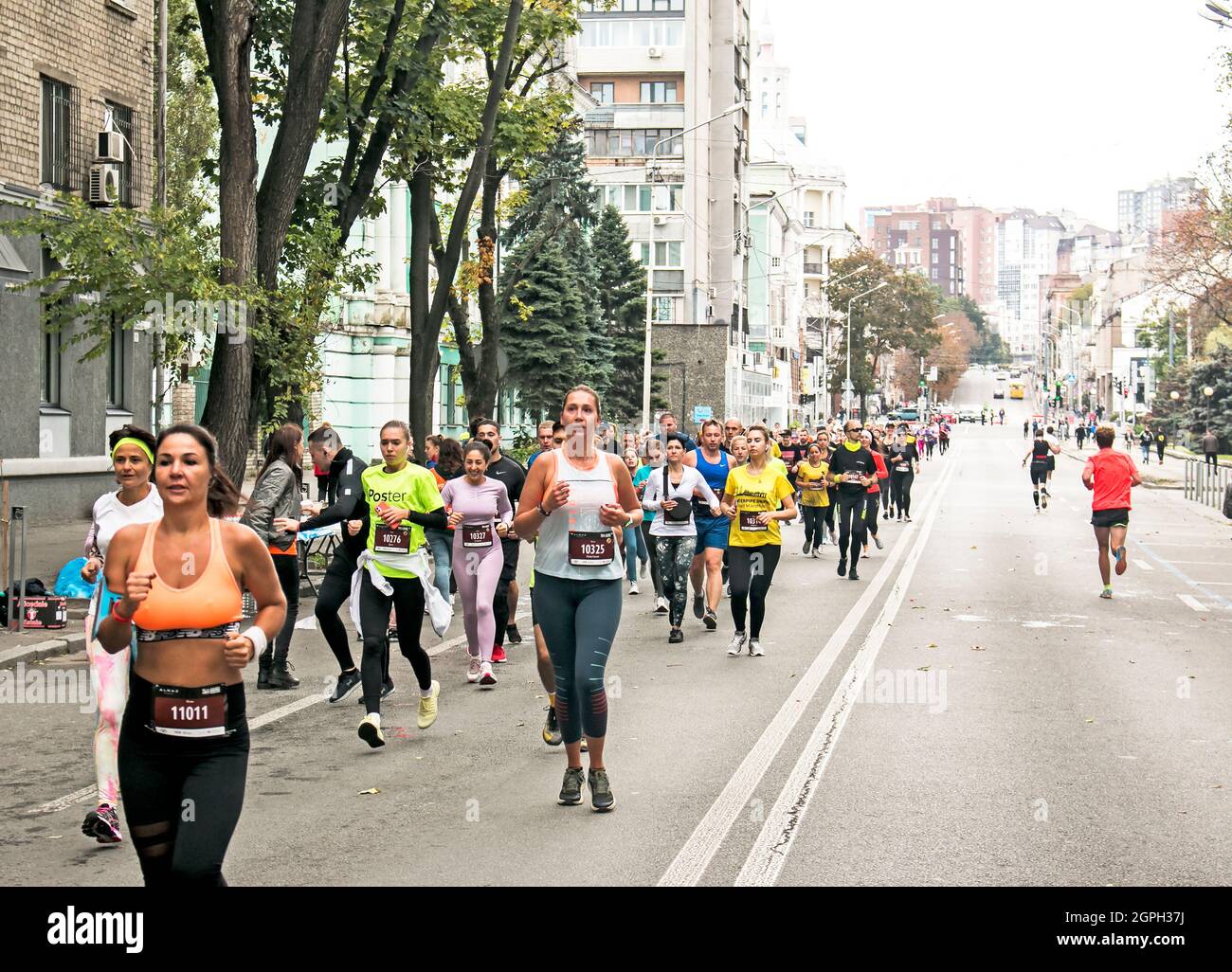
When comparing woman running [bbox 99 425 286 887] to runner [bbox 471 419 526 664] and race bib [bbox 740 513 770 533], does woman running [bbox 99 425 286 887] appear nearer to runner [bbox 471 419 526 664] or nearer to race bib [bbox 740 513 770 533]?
runner [bbox 471 419 526 664]

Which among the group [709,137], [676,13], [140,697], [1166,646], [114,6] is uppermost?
[676,13]

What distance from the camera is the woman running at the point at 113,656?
7516 mm

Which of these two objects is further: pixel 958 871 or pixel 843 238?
pixel 843 238

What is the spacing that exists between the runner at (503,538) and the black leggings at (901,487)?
2030 cm

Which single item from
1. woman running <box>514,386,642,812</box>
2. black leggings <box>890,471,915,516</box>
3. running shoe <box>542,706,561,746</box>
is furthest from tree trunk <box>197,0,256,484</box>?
black leggings <box>890,471,915,516</box>

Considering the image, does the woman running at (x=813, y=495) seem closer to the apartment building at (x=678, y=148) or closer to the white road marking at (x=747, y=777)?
the white road marking at (x=747, y=777)

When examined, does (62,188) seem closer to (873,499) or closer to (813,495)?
(813,495)

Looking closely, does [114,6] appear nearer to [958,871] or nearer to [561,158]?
[958,871]

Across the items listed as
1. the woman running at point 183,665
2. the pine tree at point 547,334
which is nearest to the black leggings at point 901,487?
the pine tree at point 547,334

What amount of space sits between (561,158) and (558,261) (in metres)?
7.27

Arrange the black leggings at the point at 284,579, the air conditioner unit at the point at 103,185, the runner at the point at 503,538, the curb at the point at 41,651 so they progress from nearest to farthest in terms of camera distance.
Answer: the black leggings at the point at 284,579 → the runner at the point at 503,538 → the curb at the point at 41,651 → the air conditioner unit at the point at 103,185

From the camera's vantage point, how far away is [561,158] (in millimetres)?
55156

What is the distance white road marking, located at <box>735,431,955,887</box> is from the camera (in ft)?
22.4

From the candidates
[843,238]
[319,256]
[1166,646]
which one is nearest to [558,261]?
[319,256]
